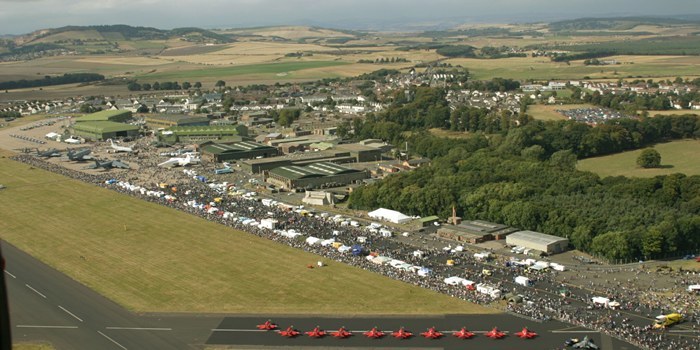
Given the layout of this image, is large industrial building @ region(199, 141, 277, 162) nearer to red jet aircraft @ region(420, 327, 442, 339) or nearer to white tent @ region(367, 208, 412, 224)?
white tent @ region(367, 208, 412, 224)

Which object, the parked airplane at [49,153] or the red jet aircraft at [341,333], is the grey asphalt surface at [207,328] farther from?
the parked airplane at [49,153]

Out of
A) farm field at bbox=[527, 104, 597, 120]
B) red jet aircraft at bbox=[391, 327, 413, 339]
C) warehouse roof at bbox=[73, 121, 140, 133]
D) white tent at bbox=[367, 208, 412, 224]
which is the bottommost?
white tent at bbox=[367, 208, 412, 224]

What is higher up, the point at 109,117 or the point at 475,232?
the point at 109,117

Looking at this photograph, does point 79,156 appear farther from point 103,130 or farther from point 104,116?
point 104,116

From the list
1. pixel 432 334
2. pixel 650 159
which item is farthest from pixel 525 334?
pixel 650 159

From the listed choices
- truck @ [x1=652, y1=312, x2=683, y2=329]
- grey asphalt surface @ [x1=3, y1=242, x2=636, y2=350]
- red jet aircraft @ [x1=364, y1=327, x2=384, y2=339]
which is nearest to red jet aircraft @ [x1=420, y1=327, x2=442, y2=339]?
grey asphalt surface @ [x1=3, y1=242, x2=636, y2=350]

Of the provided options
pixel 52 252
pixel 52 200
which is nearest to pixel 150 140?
pixel 52 200
